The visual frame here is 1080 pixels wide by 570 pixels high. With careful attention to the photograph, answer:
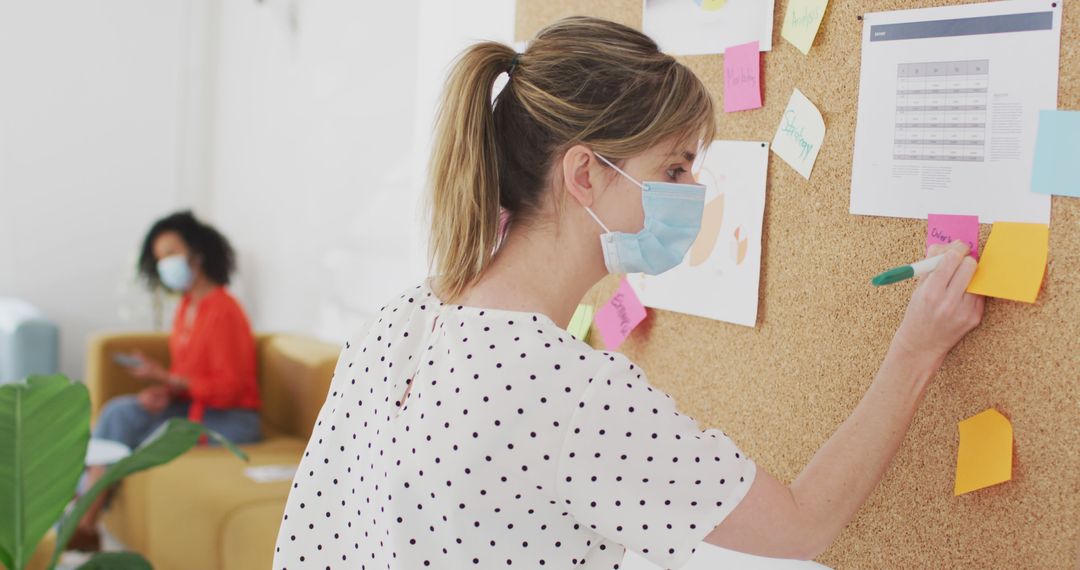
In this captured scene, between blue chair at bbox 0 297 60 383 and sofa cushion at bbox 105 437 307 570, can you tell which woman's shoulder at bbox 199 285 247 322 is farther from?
blue chair at bbox 0 297 60 383

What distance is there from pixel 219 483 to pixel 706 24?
2038 millimetres

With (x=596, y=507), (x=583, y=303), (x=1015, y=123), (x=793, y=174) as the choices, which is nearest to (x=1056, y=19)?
(x=1015, y=123)

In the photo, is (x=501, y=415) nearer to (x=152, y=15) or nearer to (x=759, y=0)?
(x=759, y=0)

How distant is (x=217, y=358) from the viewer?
3279 mm

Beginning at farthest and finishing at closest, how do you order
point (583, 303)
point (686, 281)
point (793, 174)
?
point (583, 303) < point (686, 281) < point (793, 174)

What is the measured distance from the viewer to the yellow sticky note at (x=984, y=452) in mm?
902

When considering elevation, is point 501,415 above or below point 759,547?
above

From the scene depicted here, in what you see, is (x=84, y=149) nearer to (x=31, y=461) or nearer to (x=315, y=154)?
(x=315, y=154)

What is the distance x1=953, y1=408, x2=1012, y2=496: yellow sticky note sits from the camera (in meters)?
0.90

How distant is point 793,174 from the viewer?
109 centimetres

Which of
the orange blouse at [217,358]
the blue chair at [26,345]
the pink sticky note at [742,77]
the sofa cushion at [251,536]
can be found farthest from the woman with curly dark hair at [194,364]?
the pink sticky note at [742,77]

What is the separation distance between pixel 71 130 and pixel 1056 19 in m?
4.44

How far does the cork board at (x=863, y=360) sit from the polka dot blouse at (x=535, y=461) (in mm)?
245

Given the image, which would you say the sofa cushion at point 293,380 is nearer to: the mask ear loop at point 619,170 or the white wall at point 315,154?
the white wall at point 315,154
